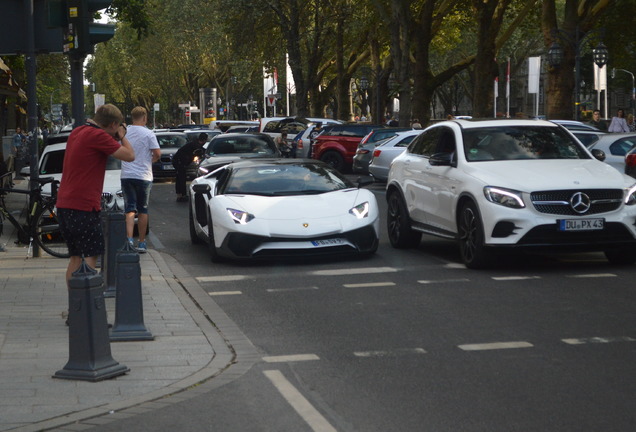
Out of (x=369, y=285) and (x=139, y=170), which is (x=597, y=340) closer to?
(x=369, y=285)

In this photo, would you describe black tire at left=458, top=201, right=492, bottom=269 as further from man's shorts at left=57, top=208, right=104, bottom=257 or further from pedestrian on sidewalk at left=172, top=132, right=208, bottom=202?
pedestrian on sidewalk at left=172, top=132, right=208, bottom=202

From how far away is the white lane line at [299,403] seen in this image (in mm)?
6012

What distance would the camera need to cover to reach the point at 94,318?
721cm

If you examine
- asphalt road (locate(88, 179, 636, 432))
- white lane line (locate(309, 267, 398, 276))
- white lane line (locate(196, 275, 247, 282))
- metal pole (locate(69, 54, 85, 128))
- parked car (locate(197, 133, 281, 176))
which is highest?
metal pole (locate(69, 54, 85, 128))

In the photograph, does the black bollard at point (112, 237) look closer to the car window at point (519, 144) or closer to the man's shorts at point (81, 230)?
the man's shorts at point (81, 230)

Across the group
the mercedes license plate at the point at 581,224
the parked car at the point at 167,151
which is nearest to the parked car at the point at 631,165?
the mercedes license plate at the point at 581,224

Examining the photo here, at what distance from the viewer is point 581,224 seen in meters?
12.1

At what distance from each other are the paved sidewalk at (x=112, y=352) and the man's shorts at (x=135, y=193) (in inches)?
86.7

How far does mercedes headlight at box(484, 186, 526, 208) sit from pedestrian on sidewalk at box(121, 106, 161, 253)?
4.18 meters

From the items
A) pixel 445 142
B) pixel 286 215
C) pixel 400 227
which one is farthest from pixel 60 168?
pixel 445 142

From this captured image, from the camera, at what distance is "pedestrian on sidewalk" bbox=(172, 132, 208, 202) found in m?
26.9

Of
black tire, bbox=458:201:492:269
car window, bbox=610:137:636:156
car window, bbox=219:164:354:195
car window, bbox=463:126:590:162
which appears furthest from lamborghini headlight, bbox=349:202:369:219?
car window, bbox=610:137:636:156

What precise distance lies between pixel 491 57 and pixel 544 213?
30.0 meters

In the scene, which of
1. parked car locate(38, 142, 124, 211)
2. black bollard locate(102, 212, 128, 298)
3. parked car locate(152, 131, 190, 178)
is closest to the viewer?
black bollard locate(102, 212, 128, 298)
